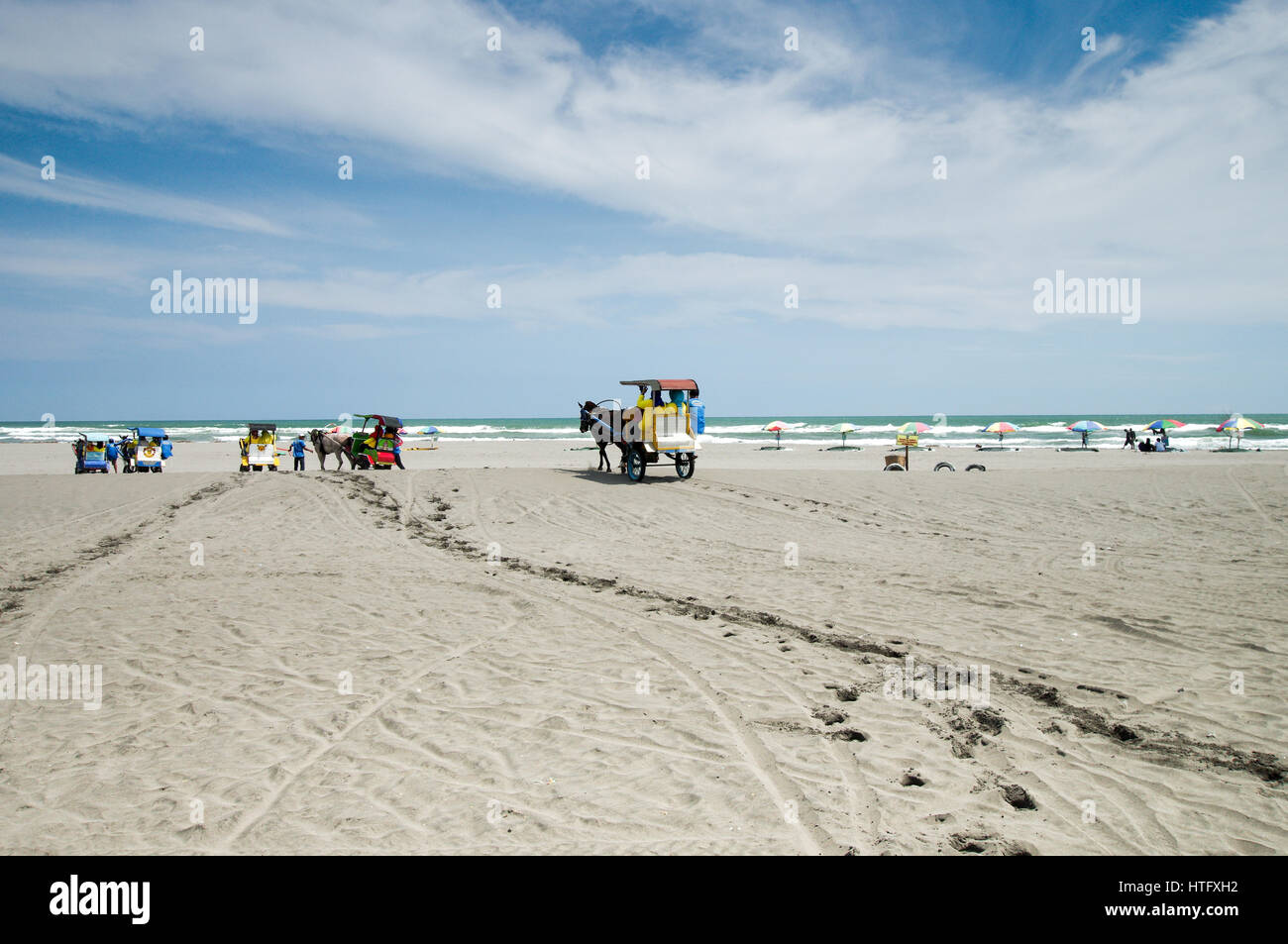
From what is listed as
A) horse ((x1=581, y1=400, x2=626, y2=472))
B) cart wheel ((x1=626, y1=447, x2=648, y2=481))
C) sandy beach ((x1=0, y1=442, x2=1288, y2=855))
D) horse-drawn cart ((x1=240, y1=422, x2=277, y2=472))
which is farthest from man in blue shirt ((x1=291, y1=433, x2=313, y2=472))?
cart wheel ((x1=626, y1=447, x2=648, y2=481))

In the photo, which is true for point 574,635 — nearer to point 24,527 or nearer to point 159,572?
point 159,572

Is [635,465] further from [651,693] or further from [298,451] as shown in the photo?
[298,451]

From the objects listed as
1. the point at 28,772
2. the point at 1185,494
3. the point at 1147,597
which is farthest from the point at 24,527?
the point at 1185,494

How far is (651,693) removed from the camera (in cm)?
524

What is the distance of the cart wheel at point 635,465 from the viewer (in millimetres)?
18156

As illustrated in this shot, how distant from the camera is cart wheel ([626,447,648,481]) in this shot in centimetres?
1816

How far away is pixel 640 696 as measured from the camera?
17.0 feet

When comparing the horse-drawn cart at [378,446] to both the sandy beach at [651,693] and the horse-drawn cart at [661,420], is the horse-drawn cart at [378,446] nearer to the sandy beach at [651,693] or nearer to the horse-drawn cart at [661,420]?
the horse-drawn cart at [661,420]

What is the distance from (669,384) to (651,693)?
12.5 metres

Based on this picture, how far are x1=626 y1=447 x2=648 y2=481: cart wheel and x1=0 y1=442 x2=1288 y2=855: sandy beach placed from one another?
5.94 meters

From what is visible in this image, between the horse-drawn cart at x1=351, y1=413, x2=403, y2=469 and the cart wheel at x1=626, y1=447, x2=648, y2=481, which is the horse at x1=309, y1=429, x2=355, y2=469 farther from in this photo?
the cart wheel at x1=626, y1=447, x2=648, y2=481

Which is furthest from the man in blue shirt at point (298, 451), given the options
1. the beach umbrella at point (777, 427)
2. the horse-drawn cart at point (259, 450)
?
the beach umbrella at point (777, 427)

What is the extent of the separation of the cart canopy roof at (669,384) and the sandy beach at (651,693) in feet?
18.5

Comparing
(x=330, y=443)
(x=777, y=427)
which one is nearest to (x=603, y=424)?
(x=330, y=443)
